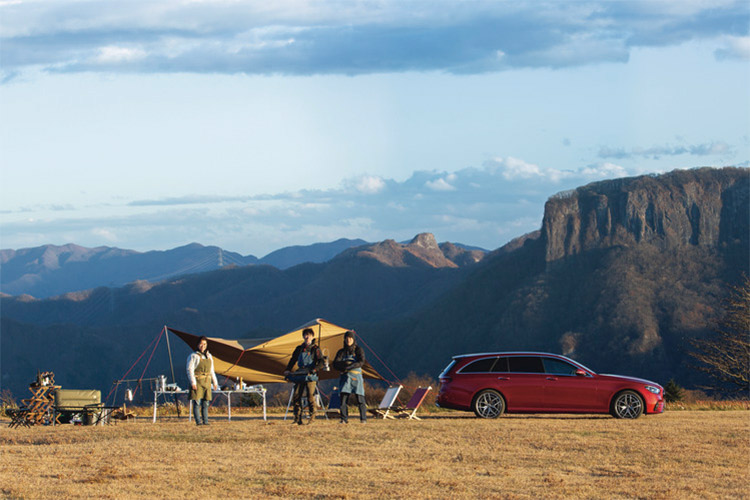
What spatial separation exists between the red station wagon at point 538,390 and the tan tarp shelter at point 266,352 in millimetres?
4067

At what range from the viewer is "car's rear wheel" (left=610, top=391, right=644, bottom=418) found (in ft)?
57.9

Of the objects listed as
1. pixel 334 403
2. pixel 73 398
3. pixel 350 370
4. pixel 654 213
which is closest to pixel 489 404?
pixel 350 370

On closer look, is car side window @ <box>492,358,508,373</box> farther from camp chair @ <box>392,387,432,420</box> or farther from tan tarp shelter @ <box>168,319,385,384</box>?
tan tarp shelter @ <box>168,319,385,384</box>

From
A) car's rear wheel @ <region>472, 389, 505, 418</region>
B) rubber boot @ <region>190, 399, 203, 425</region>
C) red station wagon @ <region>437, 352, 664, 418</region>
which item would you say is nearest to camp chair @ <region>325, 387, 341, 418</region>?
red station wagon @ <region>437, 352, 664, 418</region>

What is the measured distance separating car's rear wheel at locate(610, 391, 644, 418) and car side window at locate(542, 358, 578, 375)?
955 millimetres

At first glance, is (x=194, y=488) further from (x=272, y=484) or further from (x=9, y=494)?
(x=9, y=494)

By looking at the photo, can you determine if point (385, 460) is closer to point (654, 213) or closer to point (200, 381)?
point (200, 381)

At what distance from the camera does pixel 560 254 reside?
13912 centimetres

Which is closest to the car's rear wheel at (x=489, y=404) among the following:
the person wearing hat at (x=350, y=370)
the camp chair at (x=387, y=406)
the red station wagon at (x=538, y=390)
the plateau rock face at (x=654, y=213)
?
the red station wagon at (x=538, y=390)

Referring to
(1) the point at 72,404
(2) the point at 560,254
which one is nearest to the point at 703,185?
(2) the point at 560,254

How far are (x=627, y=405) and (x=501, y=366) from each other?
2.44 m

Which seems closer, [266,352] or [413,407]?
[413,407]

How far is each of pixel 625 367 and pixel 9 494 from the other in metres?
98.7

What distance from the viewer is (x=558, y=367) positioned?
707 inches
